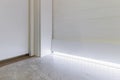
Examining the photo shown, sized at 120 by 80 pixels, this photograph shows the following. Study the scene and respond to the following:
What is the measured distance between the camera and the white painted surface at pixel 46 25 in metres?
2.05

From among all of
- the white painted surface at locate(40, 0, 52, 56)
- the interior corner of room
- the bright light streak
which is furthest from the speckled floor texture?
the white painted surface at locate(40, 0, 52, 56)

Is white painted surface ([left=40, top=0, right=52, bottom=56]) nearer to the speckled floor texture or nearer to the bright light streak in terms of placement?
the bright light streak

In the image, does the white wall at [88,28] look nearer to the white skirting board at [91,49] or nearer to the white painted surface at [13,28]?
the white skirting board at [91,49]

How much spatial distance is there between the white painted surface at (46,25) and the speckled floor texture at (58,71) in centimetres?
35

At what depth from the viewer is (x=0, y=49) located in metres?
1.75

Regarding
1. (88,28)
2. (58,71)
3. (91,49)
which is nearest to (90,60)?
(91,49)

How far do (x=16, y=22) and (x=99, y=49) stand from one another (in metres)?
1.22

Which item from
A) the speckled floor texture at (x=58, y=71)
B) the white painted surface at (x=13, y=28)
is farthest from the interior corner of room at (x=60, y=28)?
the speckled floor texture at (x=58, y=71)

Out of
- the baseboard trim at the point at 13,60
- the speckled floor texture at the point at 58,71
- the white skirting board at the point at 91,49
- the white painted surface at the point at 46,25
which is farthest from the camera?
the white painted surface at the point at 46,25

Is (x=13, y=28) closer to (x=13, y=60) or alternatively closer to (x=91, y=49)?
(x=13, y=60)

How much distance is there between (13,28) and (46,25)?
51 centimetres

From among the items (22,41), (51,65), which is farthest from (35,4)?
(51,65)

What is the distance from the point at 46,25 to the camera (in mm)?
2125

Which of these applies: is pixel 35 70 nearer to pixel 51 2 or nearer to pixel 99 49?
pixel 99 49
